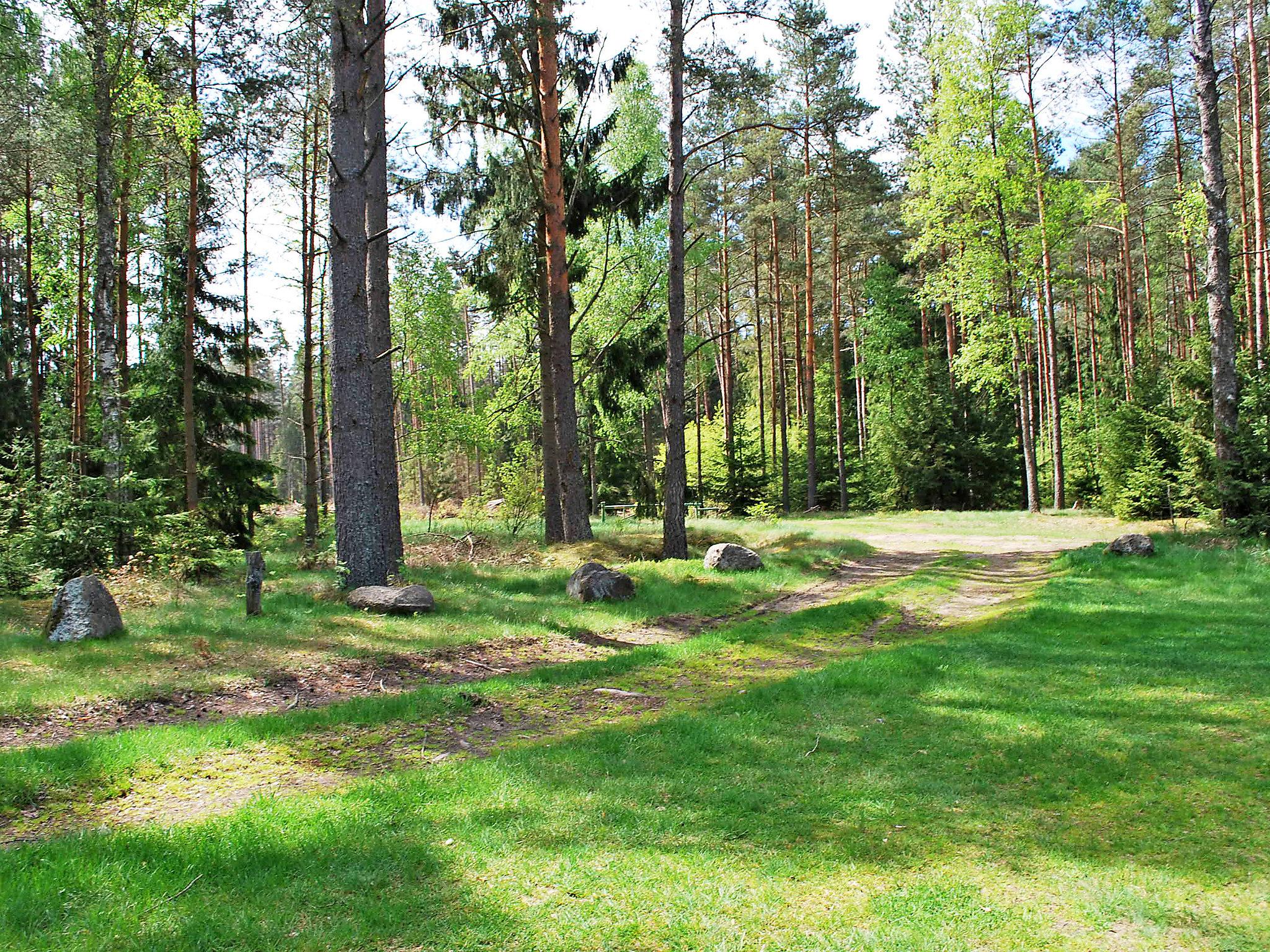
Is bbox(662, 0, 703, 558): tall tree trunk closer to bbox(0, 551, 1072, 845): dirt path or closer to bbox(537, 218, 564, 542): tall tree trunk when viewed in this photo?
bbox(537, 218, 564, 542): tall tree trunk

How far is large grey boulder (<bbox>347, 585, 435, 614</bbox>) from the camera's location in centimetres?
980

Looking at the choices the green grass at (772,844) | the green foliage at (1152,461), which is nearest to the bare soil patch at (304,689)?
the green grass at (772,844)

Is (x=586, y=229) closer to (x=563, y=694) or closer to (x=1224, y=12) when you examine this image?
(x=563, y=694)

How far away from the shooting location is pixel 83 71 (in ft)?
50.6

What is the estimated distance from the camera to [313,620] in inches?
363

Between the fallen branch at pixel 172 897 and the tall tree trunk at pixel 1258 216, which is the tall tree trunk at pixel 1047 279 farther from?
the fallen branch at pixel 172 897

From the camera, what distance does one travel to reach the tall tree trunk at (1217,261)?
1282 centimetres

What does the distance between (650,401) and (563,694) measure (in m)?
21.5

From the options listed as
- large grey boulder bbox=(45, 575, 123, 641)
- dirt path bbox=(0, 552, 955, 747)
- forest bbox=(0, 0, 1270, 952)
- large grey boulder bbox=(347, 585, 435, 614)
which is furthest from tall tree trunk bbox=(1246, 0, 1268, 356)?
large grey boulder bbox=(45, 575, 123, 641)

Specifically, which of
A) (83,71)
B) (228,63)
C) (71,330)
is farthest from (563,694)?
(71,330)

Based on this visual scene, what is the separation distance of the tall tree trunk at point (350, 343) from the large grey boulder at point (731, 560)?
5.85 meters

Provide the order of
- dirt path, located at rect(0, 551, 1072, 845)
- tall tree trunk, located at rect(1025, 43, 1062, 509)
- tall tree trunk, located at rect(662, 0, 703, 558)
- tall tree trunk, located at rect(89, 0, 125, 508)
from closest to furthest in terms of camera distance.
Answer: dirt path, located at rect(0, 551, 1072, 845), tall tree trunk, located at rect(89, 0, 125, 508), tall tree trunk, located at rect(662, 0, 703, 558), tall tree trunk, located at rect(1025, 43, 1062, 509)

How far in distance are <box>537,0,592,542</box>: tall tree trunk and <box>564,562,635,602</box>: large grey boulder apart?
3.91 metres

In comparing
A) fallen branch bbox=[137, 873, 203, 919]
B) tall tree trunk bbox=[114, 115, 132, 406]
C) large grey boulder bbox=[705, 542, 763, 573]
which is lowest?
fallen branch bbox=[137, 873, 203, 919]
